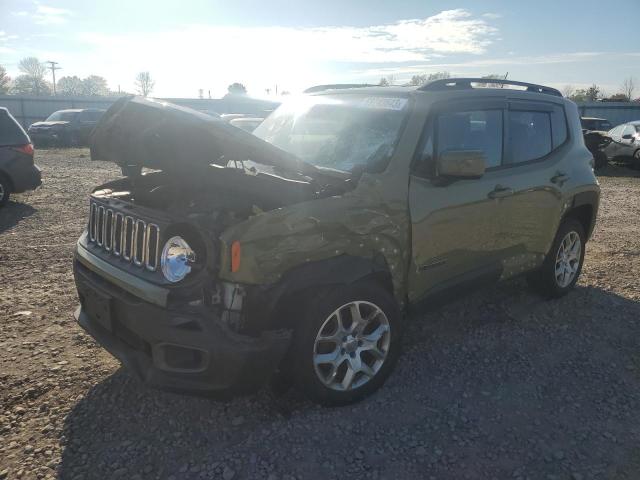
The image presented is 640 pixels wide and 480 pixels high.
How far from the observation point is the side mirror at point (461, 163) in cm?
319

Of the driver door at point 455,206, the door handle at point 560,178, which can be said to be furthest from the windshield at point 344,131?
the door handle at point 560,178

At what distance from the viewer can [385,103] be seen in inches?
142

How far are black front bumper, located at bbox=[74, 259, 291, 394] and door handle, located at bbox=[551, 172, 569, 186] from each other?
299 cm

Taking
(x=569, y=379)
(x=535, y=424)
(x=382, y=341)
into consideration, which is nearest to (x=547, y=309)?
(x=569, y=379)

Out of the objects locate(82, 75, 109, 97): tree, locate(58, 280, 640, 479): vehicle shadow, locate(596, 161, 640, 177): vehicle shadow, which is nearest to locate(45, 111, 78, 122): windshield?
locate(596, 161, 640, 177): vehicle shadow

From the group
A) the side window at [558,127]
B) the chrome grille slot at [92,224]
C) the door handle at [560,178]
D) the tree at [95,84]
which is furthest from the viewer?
the tree at [95,84]

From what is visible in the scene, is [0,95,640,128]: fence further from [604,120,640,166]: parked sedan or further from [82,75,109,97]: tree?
[82,75,109,97]: tree

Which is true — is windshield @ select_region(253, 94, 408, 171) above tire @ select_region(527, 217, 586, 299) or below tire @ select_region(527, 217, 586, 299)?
above

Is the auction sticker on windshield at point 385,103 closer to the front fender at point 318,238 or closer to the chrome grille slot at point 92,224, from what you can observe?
the front fender at point 318,238

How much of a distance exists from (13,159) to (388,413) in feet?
27.3

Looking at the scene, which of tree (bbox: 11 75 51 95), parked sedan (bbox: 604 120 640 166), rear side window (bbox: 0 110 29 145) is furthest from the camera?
tree (bbox: 11 75 51 95)

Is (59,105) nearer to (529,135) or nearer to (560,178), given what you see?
(529,135)

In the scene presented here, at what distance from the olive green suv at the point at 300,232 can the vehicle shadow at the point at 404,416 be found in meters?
0.28

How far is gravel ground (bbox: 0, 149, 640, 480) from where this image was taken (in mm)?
2633
